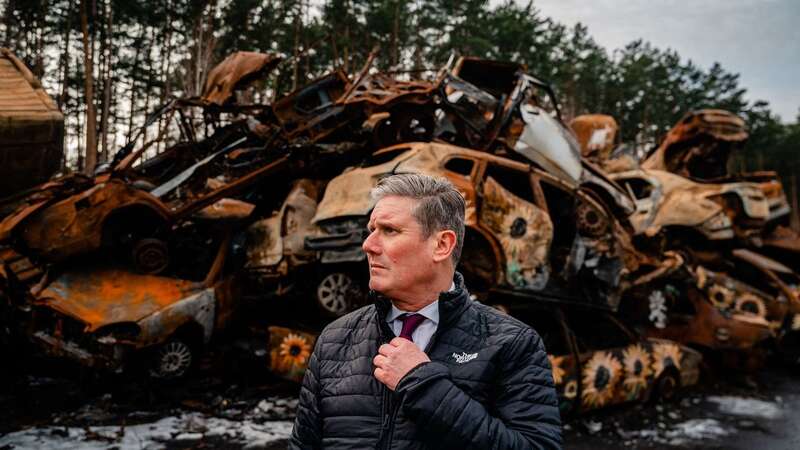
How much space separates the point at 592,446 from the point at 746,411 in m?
3.25

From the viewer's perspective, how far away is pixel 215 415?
6.21 meters

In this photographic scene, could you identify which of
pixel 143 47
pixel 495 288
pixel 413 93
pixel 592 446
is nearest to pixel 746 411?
pixel 592 446

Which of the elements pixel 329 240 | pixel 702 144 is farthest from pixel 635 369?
pixel 702 144

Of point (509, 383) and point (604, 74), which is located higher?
point (604, 74)

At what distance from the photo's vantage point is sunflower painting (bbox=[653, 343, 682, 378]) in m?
7.68

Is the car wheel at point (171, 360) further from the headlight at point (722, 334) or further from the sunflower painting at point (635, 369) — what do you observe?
the headlight at point (722, 334)

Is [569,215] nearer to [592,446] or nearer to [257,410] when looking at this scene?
[592,446]

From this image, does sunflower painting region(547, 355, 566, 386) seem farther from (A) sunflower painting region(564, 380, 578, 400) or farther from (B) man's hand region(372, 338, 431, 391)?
(B) man's hand region(372, 338, 431, 391)

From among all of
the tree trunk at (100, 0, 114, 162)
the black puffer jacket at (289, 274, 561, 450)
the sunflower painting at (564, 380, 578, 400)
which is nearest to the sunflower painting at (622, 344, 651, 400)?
the sunflower painting at (564, 380, 578, 400)

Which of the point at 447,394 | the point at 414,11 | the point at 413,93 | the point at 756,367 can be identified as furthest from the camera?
the point at 414,11

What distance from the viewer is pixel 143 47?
23.0 metres

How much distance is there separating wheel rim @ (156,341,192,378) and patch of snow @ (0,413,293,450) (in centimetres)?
49

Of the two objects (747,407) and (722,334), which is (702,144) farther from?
(747,407)

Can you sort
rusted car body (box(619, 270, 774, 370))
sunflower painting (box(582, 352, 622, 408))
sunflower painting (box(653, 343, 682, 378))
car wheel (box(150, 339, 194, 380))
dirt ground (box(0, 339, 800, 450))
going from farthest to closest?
rusted car body (box(619, 270, 774, 370)), sunflower painting (box(653, 343, 682, 378)), sunflower painting (box(582, 352, 622, 408)), car wheel (box(150, 339, 194, 380)), dirt ground (box(0, 339, 800, 450))
